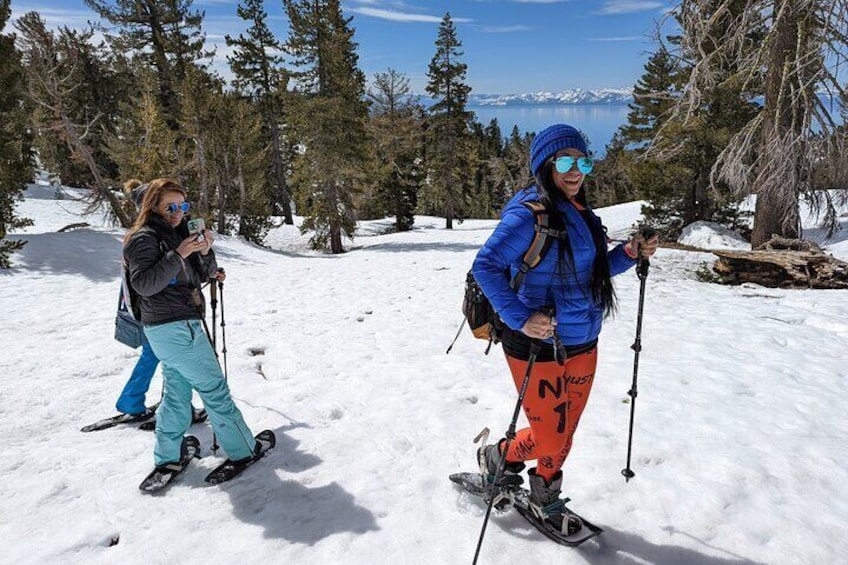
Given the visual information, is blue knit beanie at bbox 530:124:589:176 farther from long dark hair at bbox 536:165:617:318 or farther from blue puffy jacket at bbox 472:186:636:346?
blue puffy jacket at bbox 472:186:636:346

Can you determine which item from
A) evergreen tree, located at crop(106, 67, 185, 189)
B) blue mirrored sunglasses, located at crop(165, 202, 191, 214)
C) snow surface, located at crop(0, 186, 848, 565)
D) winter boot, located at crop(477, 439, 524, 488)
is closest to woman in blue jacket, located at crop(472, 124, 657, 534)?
winter boot, located at crop(477, 439, 524, 488)

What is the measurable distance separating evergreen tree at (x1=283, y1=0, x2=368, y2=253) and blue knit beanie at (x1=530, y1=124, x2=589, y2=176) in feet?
65.2

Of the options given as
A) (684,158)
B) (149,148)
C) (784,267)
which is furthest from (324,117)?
(784,267)

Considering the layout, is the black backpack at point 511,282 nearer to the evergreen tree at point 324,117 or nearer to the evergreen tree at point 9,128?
the evergreen tree at point 9,128

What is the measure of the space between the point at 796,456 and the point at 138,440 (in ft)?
20.5

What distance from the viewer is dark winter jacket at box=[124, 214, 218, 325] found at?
11.6 feet

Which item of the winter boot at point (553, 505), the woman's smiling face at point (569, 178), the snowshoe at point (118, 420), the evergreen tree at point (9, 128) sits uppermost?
the evergreen tree at point (9, 128)

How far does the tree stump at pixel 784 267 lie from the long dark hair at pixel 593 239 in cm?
884

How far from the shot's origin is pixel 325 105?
68.9ft

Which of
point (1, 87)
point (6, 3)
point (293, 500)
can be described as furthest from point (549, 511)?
point (6, 3)

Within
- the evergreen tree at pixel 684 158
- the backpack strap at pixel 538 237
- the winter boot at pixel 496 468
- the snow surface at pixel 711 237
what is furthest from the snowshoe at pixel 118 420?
the snow surface at pixel 711 237

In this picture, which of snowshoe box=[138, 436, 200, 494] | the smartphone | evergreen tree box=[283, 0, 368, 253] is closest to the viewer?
the smartphone

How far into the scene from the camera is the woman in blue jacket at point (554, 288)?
2.77 meters

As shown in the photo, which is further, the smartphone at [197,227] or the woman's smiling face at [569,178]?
the smartphone at [197,227]
